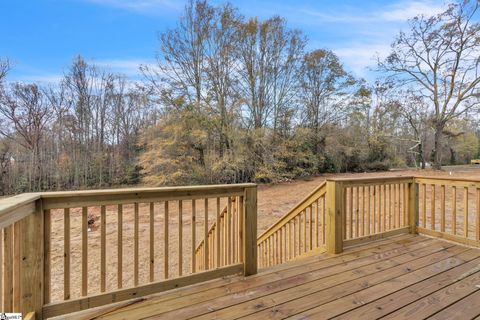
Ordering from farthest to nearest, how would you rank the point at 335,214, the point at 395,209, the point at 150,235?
the point at 395,209
the point at 335,214
the point at 150,235

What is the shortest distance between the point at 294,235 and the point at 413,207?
1.78m

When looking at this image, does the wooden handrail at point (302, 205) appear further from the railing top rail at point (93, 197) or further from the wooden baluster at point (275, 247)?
the railing top rail at point (93, 197)

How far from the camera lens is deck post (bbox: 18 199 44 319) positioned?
146cm

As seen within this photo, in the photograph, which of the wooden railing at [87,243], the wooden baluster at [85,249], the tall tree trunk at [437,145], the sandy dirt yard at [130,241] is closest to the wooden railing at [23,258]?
the wooden railing at [87,243]

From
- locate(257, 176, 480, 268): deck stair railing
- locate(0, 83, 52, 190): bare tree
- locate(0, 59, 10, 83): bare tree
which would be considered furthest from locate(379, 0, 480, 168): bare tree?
locate(0, 59, 10, 83): bare tree

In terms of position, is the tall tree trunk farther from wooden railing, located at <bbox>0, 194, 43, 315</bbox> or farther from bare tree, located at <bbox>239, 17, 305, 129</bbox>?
wooden railing, located at <bbox>0, 194, 43, 315</bbox>

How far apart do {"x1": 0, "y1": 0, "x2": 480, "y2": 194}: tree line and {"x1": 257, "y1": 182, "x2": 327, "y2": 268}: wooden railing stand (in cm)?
728

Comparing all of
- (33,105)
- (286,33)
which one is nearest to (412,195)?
(286,33)

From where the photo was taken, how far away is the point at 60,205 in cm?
162

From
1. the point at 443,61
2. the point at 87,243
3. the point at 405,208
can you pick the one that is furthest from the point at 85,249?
the point at 443,61

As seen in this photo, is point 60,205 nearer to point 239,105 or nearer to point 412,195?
point 412,195

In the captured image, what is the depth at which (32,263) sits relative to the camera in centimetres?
150

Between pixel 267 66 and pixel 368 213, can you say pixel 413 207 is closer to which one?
pixel 368 213

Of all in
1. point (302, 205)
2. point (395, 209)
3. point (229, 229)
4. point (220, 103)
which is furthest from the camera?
point (220, 103)
